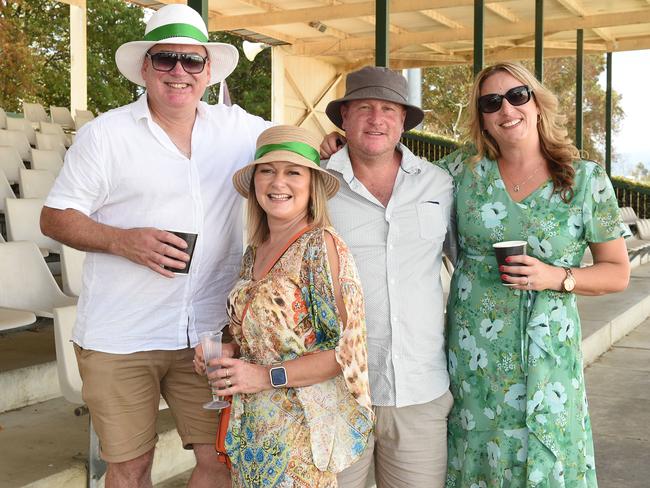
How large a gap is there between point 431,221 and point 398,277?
0.22 metres

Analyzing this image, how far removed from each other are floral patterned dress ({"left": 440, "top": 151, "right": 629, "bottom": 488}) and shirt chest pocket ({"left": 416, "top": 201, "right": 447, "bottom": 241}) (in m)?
0.09

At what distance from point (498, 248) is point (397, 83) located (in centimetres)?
62

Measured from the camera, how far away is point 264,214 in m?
2.34

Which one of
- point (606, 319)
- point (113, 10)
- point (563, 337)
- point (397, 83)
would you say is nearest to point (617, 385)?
point (606, 319)

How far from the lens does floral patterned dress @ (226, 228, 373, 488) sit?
6.93ft

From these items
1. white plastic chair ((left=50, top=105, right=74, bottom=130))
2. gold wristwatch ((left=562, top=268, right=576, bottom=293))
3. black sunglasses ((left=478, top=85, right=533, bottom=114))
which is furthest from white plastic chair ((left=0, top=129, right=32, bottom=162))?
gold wristwatch ((left=562, top=268, right=576, bottom=293))

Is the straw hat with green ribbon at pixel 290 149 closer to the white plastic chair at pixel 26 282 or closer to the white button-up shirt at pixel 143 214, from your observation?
the white button-up shirt at pixel 143 214

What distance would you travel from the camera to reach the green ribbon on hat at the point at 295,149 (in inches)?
87.6

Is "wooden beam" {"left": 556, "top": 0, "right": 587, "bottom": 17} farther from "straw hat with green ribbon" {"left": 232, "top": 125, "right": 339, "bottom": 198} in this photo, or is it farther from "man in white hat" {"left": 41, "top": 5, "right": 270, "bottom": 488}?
"straw hat with green ribbon" {"left": 232, "top": 125, "right": 339, "bottom": 198}

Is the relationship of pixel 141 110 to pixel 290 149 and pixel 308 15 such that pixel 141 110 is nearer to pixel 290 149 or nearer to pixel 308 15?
pixel 290 149

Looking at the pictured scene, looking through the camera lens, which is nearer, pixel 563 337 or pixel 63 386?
pixel 563 337

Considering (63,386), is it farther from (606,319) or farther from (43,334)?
(606,319)

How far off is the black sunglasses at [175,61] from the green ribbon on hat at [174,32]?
0.21 ft

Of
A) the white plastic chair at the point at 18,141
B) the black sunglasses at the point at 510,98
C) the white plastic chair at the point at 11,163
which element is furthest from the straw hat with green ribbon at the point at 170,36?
the white plastic chair at the point at 18,141
